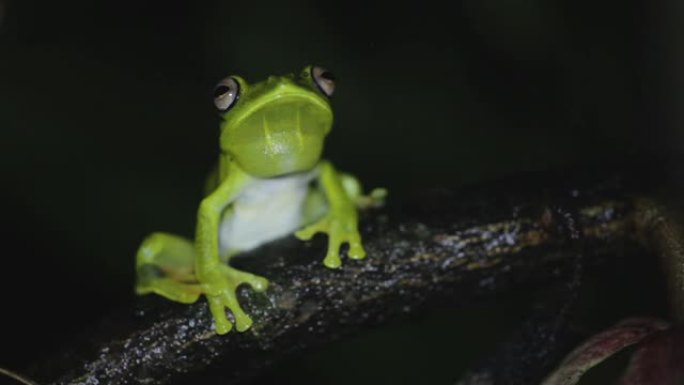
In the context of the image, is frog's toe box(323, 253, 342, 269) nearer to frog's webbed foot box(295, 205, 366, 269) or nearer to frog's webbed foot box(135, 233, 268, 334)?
frog's webbed foot box(295, 205, 366, 269)

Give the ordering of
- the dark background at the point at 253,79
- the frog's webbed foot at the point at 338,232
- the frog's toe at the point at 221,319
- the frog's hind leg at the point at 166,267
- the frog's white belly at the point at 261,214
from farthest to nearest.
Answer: the dark background at the point at 253,79, the frog's white belly at the point at 261,214, the frog's hind leg at the point at 166,267, the frog's webbed foot at the point at 338,232, the frog's toe at the point at 221,319

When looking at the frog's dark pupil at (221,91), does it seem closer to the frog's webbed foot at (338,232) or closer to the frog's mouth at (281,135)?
the frog's mouth at (281,135)

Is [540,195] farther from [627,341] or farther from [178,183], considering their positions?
[178,183]

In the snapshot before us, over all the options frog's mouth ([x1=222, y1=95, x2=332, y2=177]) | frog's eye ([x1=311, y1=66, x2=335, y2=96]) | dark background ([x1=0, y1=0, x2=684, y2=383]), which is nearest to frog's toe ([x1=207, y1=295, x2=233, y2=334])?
frog's mouth ([x1=222, y1=95, x2=332, y2=177])

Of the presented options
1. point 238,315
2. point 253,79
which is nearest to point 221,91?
point 238,315

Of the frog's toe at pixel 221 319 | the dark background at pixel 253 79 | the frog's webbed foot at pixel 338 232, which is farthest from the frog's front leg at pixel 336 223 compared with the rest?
the dark background at pixel 253 79

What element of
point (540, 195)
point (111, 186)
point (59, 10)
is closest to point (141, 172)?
point (111, 186)

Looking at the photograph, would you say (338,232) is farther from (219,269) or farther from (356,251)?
(219,269)

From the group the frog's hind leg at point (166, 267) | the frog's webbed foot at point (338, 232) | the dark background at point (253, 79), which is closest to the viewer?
the frog's webbed foot at point (338, 232)
